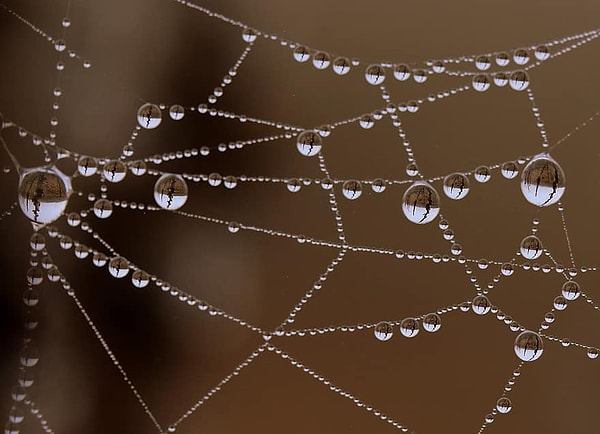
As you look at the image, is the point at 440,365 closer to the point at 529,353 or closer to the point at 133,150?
the point at 529,353

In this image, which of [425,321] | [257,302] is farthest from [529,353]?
[257,302]

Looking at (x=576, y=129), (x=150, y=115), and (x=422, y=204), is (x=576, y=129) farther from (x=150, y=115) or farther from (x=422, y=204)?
(x=150, y=115)

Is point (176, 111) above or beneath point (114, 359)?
above

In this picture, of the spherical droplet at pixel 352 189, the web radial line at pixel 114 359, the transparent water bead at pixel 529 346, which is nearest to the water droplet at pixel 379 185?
the spherical droplet at pixel 352 189

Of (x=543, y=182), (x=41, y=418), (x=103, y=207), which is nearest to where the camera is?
(x=543, y=182)

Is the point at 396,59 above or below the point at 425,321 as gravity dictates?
above

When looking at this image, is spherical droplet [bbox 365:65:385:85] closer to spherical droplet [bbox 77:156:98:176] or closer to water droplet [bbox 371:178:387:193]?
water droplet [bbox 371:178:387:193]

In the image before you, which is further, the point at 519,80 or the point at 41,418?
the point at 41,418

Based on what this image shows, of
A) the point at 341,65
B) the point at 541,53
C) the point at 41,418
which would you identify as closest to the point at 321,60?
the point at 341,65

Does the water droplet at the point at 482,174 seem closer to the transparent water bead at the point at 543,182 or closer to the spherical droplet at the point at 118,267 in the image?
the transparent water bead at the point at 543,182
